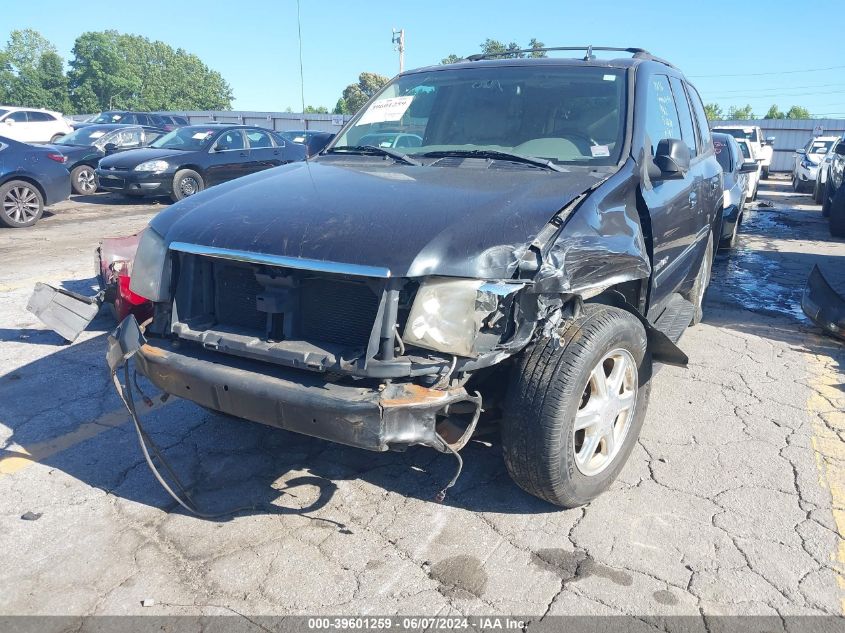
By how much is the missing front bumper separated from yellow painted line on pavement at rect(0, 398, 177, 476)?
119 cm

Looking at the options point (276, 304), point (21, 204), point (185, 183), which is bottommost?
point (21, 204)

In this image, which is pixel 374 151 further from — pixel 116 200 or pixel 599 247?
pixel 116 200

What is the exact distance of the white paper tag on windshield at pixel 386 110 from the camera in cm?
436

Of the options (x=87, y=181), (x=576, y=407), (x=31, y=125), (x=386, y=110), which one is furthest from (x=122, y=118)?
(x=576, y=407)

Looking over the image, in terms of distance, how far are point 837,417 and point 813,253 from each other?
267 inches

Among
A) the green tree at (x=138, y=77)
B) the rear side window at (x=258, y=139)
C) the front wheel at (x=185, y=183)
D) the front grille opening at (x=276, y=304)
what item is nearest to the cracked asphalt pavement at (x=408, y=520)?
the front grille opening at (x=276, y=304)

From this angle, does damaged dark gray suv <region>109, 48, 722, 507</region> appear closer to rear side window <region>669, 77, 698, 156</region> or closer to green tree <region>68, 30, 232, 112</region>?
rear side window <region>669, 77, 698, 156</region>

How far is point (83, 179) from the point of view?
15703 millimetres

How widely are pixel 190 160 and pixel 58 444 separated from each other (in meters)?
10.8

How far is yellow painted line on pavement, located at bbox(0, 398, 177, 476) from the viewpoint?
3.59 meters

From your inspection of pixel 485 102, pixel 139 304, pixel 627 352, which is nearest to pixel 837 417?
pixel 627 352

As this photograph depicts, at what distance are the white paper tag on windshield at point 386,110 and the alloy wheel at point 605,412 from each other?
7.03ft

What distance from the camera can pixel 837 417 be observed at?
422 cm

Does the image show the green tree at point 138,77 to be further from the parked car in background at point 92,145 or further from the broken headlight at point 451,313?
the broken headlight at point 451,313
